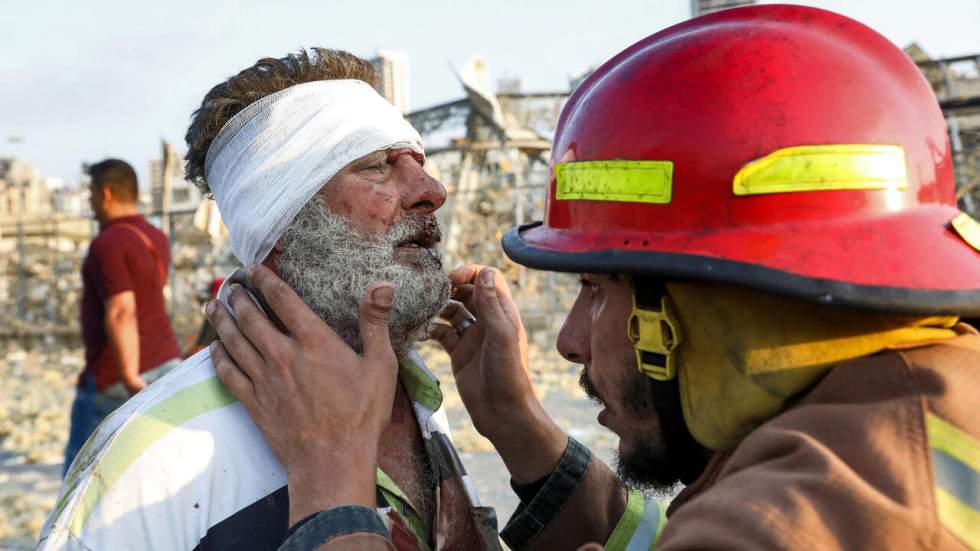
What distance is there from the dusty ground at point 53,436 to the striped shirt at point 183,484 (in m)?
4.19

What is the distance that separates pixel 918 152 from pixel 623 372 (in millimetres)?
737

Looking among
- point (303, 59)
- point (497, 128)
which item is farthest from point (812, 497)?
point (497, 128)

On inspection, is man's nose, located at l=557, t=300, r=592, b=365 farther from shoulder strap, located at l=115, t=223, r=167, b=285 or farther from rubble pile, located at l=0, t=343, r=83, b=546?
rubble pile, located at l=0, t=343, r=83, b=546

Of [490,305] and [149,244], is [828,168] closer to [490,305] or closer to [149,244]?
[490,305]

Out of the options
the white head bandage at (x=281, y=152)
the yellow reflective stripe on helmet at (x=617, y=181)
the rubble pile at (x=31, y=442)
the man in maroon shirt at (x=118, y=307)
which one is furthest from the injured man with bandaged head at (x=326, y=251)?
the rubble pile at (x=31, y=442)

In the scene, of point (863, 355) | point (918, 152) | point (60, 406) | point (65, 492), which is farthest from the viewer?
point (60, 406)

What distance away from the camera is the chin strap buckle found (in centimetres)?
169

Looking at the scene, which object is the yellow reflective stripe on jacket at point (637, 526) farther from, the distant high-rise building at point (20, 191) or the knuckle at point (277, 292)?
the distant high-rise building at point (20, 191)

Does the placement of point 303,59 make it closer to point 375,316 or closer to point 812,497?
point 375,316

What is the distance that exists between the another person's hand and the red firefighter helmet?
506 millimetres

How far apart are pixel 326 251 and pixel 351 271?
0.34 feet

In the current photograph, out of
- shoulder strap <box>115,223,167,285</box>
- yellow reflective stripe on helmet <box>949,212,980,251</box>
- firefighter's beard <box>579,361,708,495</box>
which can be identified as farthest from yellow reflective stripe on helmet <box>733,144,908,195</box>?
shoulder strap <box>115,223,167,285</box>

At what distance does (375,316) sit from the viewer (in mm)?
1991

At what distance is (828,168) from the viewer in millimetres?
1563
